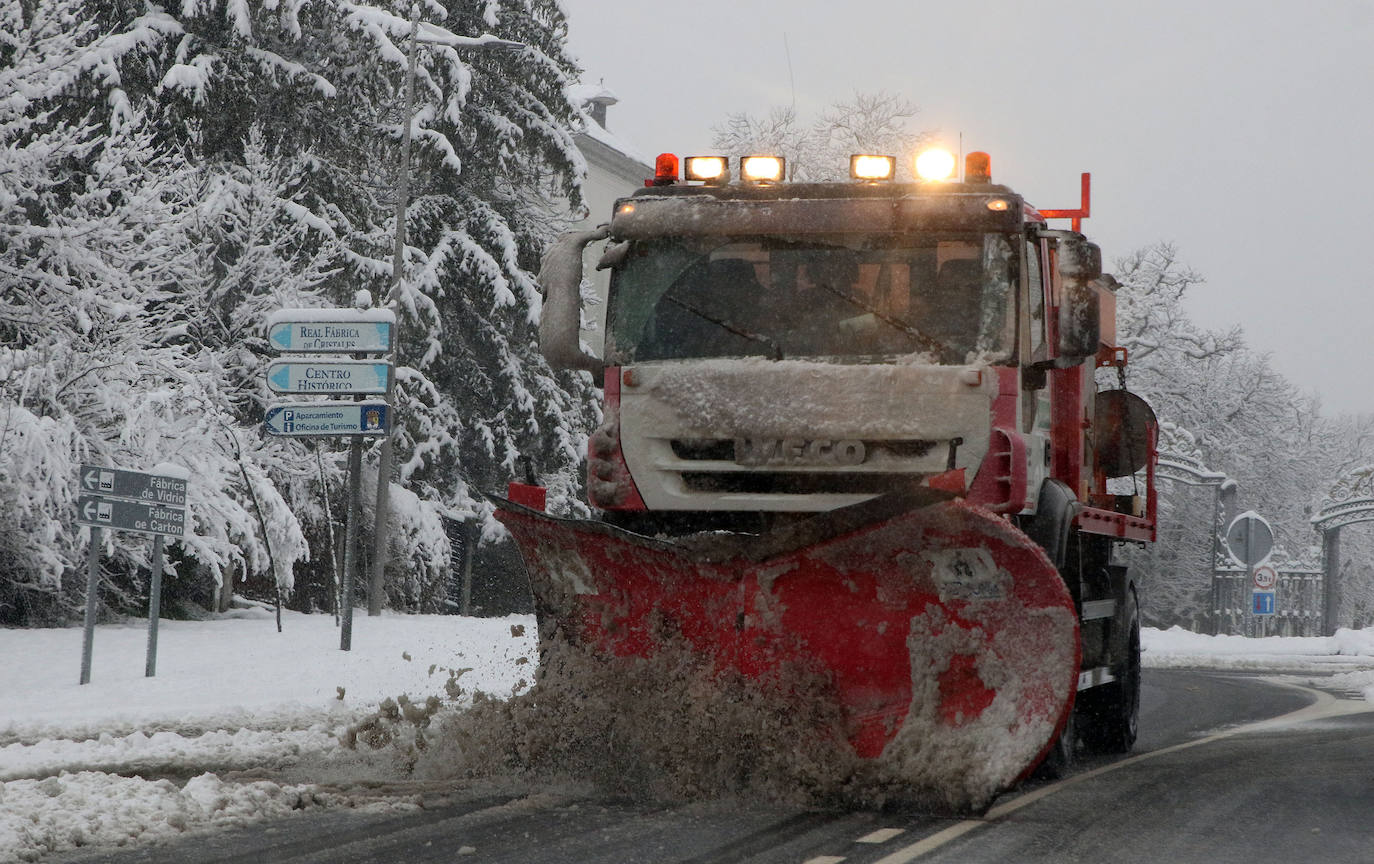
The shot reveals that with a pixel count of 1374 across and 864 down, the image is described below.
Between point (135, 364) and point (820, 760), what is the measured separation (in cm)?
1319

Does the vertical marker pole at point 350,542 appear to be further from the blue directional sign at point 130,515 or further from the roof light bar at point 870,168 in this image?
the roof light bar at point 870,168

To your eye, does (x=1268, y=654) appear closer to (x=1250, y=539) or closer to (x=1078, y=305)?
(x=1250, y=539)

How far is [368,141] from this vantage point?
96.9ft

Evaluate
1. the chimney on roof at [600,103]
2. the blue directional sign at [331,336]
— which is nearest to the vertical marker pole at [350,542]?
the blue directional sign at [331,336]

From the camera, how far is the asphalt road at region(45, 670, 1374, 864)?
629cm

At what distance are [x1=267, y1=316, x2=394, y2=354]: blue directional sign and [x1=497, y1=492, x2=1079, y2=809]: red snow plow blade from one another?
8032mm

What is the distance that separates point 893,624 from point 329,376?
939 centimetres

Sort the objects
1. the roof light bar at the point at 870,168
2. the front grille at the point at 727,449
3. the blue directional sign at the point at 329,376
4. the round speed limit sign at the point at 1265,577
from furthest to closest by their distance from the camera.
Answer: the round speed limit sign at the point at 1265,577 < the blue directional sign at the point at 329,376 < the roof light bar at the point at 870,168 < the front grille at the point at 727,449

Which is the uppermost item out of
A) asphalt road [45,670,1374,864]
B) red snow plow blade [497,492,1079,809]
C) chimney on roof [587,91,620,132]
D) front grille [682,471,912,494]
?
chimney on roof [587,91,620,132]

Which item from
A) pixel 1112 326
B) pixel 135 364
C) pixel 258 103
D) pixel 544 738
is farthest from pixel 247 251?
pixel 544 738

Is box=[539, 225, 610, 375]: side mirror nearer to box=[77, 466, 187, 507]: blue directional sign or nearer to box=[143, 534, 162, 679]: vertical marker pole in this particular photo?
box=[77, 466, 187, 507]: blue directional sign

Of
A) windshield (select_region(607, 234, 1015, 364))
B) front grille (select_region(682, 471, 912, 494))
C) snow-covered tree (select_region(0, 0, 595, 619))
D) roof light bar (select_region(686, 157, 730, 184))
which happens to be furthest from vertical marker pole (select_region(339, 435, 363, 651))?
front grille (select_region(682, 471, 912, 494))

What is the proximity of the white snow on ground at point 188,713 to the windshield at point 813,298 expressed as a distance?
173 cm

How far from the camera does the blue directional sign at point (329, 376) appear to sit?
608 inches
